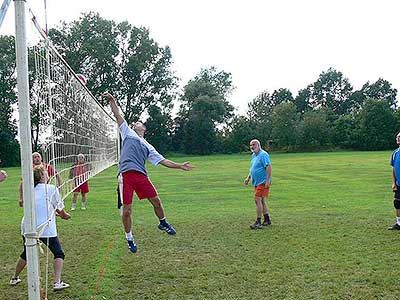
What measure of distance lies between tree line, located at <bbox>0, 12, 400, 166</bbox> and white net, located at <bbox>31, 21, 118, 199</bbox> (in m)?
32.1

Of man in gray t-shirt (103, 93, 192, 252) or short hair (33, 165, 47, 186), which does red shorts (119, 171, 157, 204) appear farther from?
short hair (33, 165, 47, 186)

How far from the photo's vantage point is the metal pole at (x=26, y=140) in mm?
4246

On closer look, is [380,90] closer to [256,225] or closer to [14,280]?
[256,225]

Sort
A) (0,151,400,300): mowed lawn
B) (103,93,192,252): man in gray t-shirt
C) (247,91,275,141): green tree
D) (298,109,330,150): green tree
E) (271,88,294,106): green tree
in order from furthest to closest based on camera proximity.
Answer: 1. (271,88,294,106): green tree
2. (247,91,275,141): green tree
3. (298,109,330,150): green tree
4. (103,93,192,252): man in gray t-shirt
5. (0,151,400,300): mowed lawn

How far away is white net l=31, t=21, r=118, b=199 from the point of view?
616 centimetres

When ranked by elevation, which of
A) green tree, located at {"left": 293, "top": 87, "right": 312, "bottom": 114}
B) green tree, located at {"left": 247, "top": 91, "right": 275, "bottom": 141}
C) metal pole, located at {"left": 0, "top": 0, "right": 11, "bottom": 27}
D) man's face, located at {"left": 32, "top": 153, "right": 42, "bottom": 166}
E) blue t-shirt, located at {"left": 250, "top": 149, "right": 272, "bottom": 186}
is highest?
green tree, located at {"left": 293, "top": 87, "right": 312, "bottom": 114}

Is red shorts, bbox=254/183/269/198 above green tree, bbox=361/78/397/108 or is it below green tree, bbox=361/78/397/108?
below

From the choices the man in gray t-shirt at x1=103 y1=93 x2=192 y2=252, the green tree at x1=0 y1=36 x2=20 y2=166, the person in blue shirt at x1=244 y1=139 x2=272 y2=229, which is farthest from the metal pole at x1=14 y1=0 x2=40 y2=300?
the green tree at x1=0 y1=36 x2=20 y2=166

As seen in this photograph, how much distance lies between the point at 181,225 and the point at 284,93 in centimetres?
8712

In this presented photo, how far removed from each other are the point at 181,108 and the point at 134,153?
64.1 meters

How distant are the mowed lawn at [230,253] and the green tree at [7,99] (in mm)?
22423

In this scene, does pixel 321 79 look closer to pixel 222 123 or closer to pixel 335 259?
pixel 222 123

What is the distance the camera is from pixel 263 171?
10.9 meters

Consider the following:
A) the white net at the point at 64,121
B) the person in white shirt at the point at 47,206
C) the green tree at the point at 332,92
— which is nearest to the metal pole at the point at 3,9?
the white net at the point at 64,121
